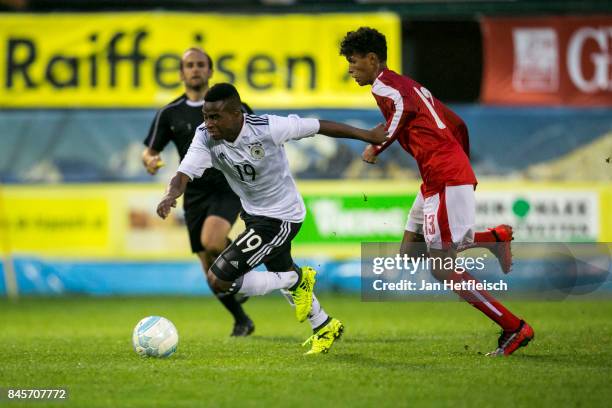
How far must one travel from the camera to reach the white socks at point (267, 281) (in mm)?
8289

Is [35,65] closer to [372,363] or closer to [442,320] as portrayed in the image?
[442,320]

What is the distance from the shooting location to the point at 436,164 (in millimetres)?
8188

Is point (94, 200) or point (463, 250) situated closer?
point (463, 250)

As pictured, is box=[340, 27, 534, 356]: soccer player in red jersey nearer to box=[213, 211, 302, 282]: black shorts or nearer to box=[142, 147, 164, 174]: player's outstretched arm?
box=[213, 211, 302, 282]: black shorts

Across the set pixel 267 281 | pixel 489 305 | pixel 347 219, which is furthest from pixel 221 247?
pixel 347 219

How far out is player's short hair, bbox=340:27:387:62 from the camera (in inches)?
324

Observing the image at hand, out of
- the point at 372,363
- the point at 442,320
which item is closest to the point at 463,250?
the point at 372,363

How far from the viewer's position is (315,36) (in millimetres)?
16141

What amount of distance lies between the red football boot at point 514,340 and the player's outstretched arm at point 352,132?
1.76m

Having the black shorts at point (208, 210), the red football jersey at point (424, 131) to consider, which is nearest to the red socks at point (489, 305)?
the red football jersey at point (424, 131)

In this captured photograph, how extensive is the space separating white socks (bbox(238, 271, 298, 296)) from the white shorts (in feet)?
3.66

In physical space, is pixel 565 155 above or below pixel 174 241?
above

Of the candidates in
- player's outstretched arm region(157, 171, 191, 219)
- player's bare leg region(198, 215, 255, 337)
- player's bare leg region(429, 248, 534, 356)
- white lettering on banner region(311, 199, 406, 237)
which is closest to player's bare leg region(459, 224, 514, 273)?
player's bare leg region(429, 248, 534, 356)

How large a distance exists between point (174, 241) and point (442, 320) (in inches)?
230
